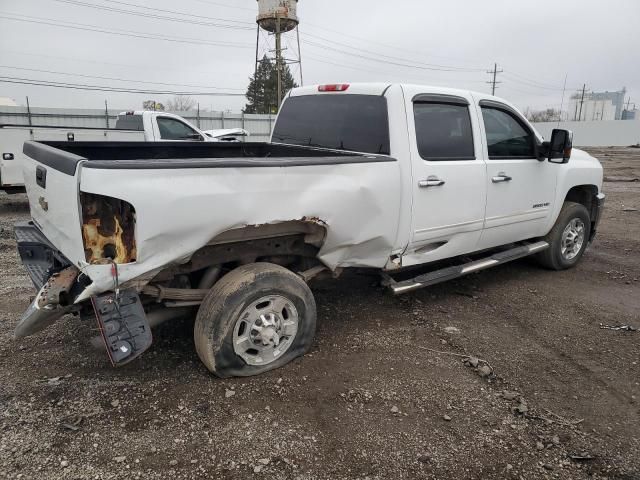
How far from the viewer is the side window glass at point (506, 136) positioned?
478cm

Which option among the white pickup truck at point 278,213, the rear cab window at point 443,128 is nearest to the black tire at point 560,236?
the white pickup truck at point 278,213

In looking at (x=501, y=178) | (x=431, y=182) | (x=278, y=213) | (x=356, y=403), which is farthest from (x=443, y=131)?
(x=356, y=403)

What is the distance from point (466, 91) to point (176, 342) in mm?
3403

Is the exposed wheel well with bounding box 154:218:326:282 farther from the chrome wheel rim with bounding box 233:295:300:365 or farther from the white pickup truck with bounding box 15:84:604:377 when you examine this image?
the chrome wheel rim with bounding box 233:295:300:365

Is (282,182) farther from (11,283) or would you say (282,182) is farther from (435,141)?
(11,283)

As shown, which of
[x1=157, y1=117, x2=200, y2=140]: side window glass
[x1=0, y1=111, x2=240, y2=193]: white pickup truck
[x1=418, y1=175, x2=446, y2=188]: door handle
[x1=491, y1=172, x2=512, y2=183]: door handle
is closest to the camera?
[x1=418, y1=175, x2=446, y2=188]: door handle

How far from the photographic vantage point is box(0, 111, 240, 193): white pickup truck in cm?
883

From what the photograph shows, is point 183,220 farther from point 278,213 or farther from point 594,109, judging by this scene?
point 594,109

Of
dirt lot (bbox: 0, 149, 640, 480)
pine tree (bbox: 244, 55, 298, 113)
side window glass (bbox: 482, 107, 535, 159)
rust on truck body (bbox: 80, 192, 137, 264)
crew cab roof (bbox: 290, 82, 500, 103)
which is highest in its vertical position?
pine tree (bbox: 244, 55, 298, 113)

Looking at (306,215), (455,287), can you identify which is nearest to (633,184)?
(455,287)

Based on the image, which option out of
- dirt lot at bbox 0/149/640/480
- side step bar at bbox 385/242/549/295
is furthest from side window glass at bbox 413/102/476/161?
dirt lot at bbox 0/149/640/480

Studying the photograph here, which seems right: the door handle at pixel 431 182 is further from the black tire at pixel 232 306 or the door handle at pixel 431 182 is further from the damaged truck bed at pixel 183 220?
the black tire at pixel 232 306

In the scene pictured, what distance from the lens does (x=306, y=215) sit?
11.1 feet

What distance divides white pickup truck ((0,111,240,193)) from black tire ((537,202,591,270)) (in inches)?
240
